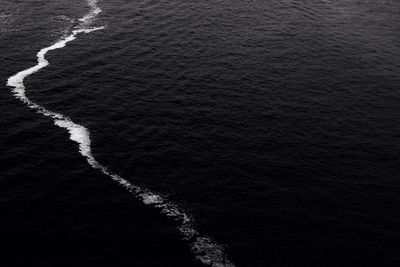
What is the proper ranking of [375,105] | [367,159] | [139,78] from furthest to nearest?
1. [139,78]
2. [375,105]
3. [367,159]

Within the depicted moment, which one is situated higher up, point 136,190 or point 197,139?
point 136,190

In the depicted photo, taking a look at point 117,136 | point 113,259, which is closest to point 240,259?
point 113,259

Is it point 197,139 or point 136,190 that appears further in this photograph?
point 197,139

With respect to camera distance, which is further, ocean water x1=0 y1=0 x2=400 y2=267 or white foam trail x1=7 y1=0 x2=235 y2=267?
ocean water x1=0 y1=0 x2=400 y2=267

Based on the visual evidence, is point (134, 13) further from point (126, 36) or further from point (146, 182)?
point (146, 182)
